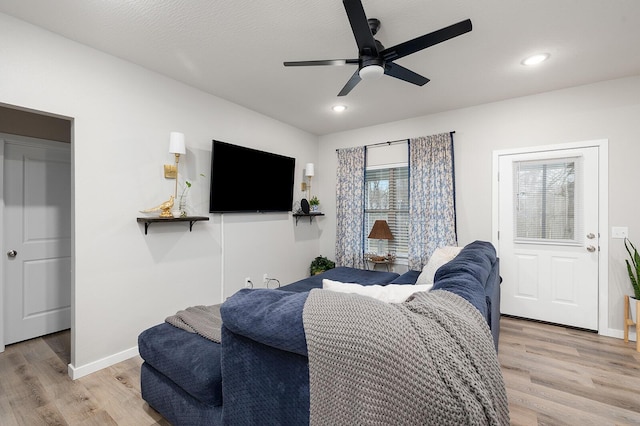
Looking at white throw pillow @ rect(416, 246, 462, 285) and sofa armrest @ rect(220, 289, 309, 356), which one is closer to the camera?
sofa armrest @ rect(220, 289, 309, 356)

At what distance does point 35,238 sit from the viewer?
303 cm

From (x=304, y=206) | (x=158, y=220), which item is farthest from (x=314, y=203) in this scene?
(x=158, y=220)

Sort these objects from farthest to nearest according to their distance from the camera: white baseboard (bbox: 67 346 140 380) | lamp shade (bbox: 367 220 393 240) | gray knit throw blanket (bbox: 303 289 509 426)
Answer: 1. lamp shade (bbox: 367 220 393 240)
2. white baseboard (bbox: 67 346 140 380)
3. gray knit throw blanket (bbox: 303 289 509 426)

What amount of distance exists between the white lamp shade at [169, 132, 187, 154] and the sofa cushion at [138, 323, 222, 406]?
1652 mm

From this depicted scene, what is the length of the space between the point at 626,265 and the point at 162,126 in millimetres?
5003

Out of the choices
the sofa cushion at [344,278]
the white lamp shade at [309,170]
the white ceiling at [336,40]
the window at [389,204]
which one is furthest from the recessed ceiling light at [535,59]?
the white lamp shade at [309,170]

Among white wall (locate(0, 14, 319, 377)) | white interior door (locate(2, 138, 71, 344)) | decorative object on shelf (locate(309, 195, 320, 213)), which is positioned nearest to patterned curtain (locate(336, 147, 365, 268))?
decorative object on shelf (locate(309, 195, 320, 213))

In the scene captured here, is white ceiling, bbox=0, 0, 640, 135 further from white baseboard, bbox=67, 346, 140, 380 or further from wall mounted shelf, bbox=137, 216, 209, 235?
white baseboard, bbox=67, 346, 140, 380

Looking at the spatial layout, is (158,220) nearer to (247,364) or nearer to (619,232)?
(247,364)

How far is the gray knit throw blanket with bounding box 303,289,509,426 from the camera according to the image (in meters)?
0.72

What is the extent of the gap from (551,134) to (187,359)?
4.21 metres

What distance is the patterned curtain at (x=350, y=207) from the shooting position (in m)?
4.60

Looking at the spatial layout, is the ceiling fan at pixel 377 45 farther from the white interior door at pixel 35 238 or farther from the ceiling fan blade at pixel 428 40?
the white interior door at pixel 35 238

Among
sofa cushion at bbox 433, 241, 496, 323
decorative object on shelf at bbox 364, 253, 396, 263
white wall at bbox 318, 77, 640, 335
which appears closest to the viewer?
sofa cushion at bbox 433, 241, 496, 323
